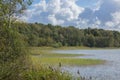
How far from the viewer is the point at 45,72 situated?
42.8ft

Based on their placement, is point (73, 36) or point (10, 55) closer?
point (10, 55)

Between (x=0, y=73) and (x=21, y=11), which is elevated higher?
(x=21, y=11)

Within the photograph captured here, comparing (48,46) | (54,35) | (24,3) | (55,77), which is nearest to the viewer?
(55,77)

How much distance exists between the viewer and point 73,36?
157000 millimetres

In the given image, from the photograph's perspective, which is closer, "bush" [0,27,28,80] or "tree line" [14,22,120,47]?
"bush" [0,27,28,80]

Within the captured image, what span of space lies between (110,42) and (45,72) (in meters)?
142

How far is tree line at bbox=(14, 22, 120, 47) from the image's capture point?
13870cm

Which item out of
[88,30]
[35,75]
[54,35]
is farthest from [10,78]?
[88,30]

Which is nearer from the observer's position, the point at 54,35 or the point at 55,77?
the point at 55,77

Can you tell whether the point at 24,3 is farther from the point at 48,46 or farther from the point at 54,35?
the point at 54,35

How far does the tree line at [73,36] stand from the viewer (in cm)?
13870

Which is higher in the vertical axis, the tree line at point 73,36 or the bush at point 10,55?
the bush at point 10,55

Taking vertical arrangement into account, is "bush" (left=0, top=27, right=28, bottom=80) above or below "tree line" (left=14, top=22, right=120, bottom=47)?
above

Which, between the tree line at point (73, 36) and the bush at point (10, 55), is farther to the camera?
the tree line at point (73, 36)
